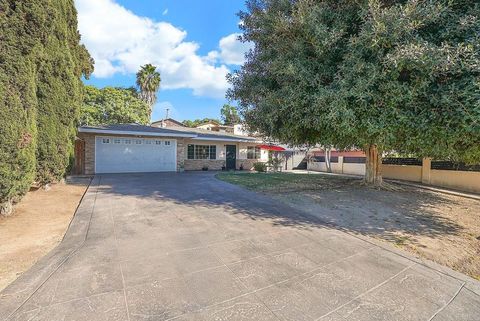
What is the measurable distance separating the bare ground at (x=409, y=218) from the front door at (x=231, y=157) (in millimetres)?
9956

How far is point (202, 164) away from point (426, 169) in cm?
1370

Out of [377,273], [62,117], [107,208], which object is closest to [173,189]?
[107,208]

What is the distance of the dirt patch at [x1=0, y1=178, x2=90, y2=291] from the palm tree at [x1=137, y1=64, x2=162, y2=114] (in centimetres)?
2374

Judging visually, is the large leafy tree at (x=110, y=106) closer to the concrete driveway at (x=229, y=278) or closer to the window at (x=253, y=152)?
the window at (x=253, y=152)

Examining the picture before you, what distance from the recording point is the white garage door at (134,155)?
1466cm

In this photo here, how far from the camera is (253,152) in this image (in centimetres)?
2106

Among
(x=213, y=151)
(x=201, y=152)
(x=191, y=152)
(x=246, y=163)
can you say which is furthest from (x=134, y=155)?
(x=246, y=163)

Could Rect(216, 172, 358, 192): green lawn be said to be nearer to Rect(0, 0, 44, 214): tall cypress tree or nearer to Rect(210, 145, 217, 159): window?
Rect(210, 145, 217, 159): window

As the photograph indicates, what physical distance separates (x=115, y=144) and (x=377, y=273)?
1497cm

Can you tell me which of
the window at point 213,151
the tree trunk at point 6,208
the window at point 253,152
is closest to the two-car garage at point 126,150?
the window at point 213,151

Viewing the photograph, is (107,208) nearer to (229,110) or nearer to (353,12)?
(353,12)

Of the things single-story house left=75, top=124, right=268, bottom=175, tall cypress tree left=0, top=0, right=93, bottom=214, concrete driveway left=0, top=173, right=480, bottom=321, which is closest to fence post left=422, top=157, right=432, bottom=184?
single-story house left=75, top=124, right=268, bottom=175

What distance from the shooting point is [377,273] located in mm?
3338

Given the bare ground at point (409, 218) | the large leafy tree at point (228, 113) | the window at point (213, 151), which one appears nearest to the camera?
Result: the bare ground at point (409, 218)
